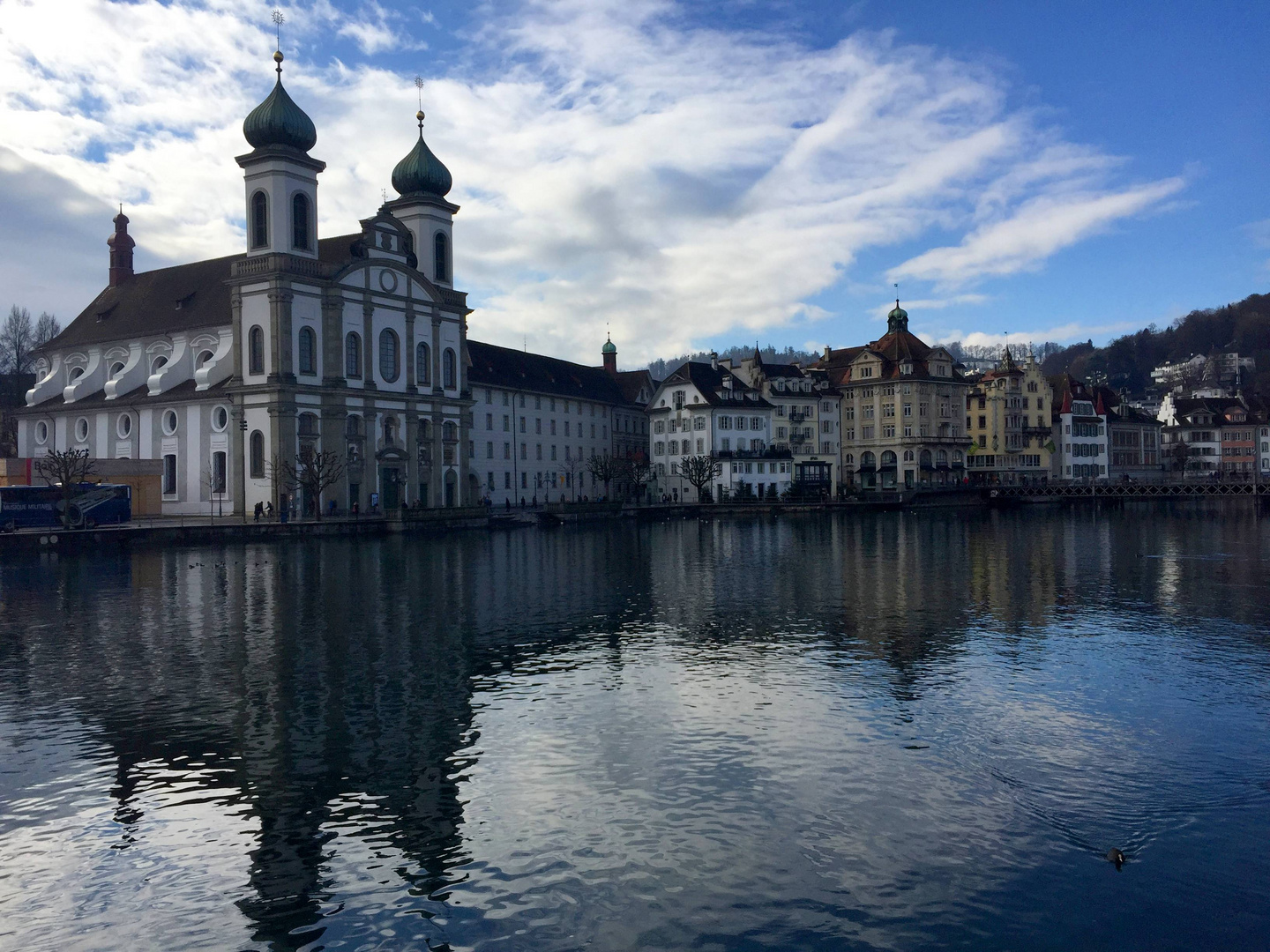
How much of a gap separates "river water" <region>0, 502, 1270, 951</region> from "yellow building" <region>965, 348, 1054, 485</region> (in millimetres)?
108847

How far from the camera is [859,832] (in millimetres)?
12086

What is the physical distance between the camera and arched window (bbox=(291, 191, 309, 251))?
237 ft

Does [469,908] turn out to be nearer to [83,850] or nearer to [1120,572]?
[83,850]

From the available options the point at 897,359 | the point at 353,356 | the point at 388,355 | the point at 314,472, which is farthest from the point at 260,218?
the point at 897,359

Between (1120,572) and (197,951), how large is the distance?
3747 centimetres

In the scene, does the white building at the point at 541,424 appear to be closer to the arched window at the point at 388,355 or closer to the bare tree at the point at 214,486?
the arched window at the point at 388,355

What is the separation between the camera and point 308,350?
72.1m

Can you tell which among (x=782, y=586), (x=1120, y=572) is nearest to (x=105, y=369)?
(x=782, y=586)

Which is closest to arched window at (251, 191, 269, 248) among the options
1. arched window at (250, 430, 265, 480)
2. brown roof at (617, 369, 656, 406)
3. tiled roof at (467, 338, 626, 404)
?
arched window at (250, 430, 265, 480)

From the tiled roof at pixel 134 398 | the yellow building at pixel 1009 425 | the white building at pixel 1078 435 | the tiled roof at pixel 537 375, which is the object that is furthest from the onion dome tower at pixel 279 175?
the white building at pixel 1078 435

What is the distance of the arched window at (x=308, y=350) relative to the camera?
71.8m

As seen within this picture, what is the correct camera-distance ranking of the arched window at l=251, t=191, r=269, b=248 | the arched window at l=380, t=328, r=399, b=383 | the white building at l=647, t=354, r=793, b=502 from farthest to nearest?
the white building at l=647, t=354, r=793, b=502
the arched window at l=380, t=328, r=399, b=383
the arched window at l=251, t=191, r=269, b=248

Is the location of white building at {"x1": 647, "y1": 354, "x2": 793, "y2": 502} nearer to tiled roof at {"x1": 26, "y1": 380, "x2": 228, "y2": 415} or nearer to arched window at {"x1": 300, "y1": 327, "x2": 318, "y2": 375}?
arched window at {"x1": 300, "y1": 327, "x2": 318, "y2": 375}

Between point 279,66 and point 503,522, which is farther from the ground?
point 279,66
